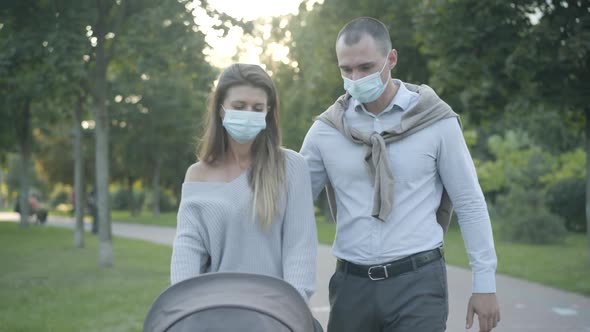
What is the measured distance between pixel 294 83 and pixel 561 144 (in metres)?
14.1

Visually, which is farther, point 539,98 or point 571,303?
point 539,98

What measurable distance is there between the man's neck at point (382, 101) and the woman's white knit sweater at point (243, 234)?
2.02 feet

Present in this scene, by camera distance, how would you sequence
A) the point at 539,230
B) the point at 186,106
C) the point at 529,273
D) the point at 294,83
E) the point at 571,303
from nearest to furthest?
the point at 571,303
the point at 529,273
the point at 539,230
the point at 294,83
the point at 186,106

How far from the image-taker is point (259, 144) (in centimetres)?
373

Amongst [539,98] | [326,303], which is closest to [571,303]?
[326,303]

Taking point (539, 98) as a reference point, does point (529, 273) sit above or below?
below

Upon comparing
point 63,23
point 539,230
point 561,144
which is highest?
point 63,23

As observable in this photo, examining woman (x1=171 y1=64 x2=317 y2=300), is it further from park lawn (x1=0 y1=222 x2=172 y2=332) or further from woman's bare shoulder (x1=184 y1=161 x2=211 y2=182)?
park lawn (x1=0 y1=222 x2=172 y2=332)

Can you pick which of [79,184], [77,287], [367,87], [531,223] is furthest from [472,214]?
[79,184]

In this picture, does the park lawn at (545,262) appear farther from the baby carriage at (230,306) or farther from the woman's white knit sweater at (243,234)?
the baby carriage at (230,306)

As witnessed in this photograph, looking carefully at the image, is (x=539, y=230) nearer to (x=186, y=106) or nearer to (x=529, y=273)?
(x=529, y=273)

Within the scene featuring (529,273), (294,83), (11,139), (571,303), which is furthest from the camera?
(294,83)

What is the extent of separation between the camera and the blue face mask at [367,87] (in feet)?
12.4

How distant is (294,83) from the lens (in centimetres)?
3838
